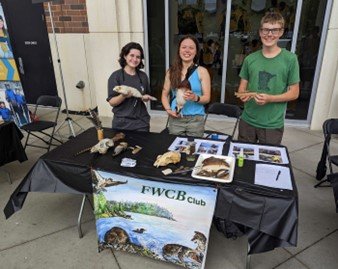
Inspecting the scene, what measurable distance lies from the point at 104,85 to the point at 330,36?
417 cm

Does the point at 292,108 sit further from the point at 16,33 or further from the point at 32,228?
the point at 16,33

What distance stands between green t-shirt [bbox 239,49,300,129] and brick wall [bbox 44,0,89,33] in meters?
4.14

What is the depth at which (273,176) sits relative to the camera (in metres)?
1.84

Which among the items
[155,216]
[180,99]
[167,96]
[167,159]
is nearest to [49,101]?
[167,96]

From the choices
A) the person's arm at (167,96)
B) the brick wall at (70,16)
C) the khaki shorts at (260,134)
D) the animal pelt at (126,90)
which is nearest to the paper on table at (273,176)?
the khaki shorts at (260,134)

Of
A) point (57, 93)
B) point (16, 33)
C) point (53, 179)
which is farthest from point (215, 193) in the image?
point (16, 33)

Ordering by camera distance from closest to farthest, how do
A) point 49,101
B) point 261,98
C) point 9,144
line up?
point 261,98 < point 9,144 < point 49,101

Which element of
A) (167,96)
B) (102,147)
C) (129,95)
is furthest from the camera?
(167,96)

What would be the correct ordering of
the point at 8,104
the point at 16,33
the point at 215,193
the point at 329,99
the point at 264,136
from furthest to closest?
the point at 16,33 < the point at 329,99 < the point at 8,104 < the point at 264,136 < the point at 215,193

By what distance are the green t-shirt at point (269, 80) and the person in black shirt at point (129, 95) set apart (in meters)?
1.00

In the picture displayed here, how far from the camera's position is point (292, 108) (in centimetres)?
537

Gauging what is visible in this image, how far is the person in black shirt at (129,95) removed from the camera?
263 cm

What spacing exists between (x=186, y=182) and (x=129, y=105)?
1284 mm

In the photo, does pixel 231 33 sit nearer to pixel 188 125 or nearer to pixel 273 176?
pixel 188 125
